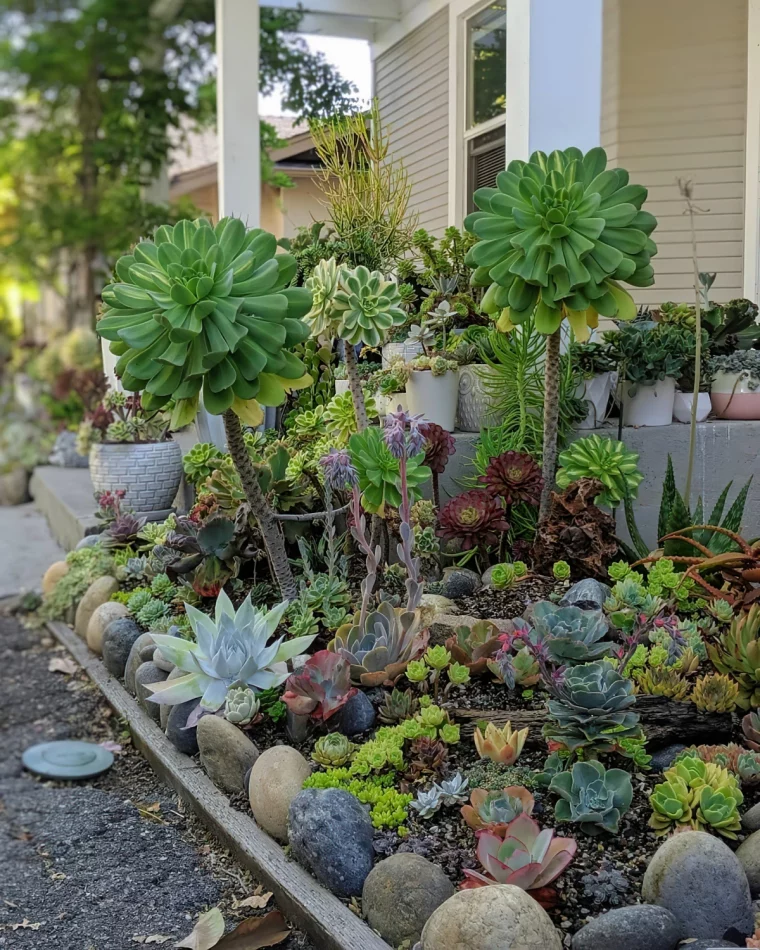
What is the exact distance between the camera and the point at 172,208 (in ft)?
30.9

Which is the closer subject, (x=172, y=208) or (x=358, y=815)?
(x=358, y=815)

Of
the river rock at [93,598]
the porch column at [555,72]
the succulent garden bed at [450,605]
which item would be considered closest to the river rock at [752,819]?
the succulent garden bed at [450,605]

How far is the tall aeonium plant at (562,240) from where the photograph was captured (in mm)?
3070

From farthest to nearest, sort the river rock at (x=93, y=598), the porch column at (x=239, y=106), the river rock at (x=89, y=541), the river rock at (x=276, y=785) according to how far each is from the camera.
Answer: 1. the porch column at (x=239, y=106)
2. the river rock at (x=89, y=541)
3. the river rock at (x=93, y=598)
4. the river rock at (x=276, y=785)

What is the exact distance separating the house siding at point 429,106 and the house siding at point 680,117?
110cm

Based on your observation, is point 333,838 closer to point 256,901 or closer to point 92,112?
point 256,901

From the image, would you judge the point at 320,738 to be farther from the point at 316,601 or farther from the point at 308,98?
the point at 308,98

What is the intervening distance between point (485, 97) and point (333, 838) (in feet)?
16.0

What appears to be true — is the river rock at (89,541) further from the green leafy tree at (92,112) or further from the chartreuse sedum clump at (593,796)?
the green leafy tree at (92,112)

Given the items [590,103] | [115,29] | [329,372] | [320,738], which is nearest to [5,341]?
[115,29]

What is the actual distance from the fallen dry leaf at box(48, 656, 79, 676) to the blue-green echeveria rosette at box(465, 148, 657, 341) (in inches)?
102

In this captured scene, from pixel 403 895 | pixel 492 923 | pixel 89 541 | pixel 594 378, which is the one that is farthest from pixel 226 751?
pixel 89 541

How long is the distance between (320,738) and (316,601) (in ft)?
2.12

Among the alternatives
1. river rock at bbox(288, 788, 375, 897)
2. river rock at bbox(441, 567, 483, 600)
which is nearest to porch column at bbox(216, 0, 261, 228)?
river rock at bbox(441, 567, 483, 600)
